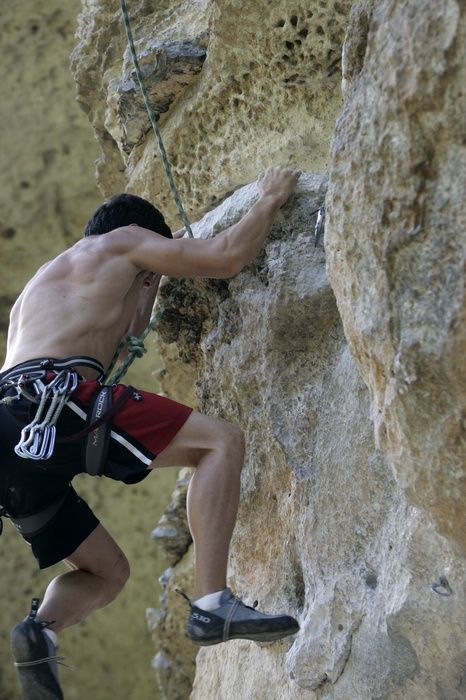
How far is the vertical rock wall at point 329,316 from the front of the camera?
1723mm

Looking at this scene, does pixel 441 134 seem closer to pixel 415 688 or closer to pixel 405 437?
pixel 405 437

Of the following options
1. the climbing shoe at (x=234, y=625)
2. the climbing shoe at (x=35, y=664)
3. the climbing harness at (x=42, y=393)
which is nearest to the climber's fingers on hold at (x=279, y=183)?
the climbing harness at (x=42, y=393)

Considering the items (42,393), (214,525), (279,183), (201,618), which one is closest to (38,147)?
(279,183)

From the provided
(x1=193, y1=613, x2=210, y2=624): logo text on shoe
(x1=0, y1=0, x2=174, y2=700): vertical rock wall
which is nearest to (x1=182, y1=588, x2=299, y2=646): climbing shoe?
(x1=193, y1=613, x2=210, y2=624): logo text on shoe

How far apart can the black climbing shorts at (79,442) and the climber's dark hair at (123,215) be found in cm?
61

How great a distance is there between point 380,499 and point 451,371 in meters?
0.71

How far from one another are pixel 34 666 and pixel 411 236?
4.53 ft

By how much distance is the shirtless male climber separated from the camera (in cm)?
225

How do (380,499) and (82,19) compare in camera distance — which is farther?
(82,19)

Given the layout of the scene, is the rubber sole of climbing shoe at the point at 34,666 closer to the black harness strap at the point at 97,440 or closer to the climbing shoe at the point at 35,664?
the climbing shoe at the point at 35,664

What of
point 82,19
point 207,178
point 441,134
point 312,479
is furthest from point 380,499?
point 82,19

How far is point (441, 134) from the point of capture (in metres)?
1.69

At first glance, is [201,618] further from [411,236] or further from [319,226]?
[319,226]

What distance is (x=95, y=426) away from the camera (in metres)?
2.27
